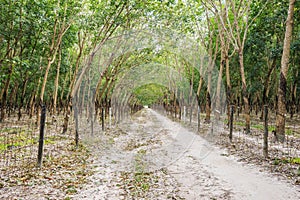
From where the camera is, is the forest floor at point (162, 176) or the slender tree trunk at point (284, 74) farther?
the slender tree trunk at point (284, 74)

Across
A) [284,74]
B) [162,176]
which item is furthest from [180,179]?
[284,74]

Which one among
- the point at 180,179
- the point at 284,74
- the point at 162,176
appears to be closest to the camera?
the point at 180,179

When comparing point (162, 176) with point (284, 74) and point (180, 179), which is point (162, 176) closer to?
point (180, 179)

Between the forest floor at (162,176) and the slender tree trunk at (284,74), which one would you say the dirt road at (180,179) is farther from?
the slender tree trunk at (284,74)

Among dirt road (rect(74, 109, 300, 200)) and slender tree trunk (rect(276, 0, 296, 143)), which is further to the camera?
slender tree trunk (rect(276, 0, 296, 143))

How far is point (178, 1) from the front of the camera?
16062mm

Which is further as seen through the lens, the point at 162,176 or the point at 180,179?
the point at 162,176

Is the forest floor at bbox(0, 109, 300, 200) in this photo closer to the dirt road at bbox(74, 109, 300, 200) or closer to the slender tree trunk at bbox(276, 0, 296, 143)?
the dirt road at bbox(74, 109, 300, 200)

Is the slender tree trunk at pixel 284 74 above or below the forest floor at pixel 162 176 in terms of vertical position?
above

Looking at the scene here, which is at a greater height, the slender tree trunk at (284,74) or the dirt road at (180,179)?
the slender tree trunk at (284,74)

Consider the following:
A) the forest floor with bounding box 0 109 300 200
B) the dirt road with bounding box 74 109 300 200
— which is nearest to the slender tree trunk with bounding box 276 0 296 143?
the forest floor with bounding box 0 109 300 200

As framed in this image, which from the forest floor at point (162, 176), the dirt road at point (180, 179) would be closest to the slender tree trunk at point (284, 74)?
the forest floor at point (162, 176)

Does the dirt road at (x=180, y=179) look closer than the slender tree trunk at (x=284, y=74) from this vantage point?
Yes

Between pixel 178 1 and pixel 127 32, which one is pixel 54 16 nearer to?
pixel 127 32
